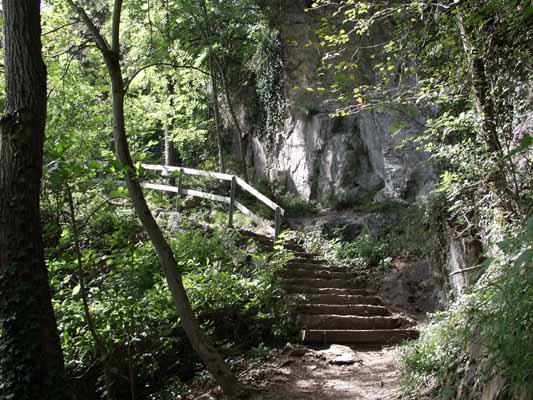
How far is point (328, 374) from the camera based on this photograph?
5.54 m

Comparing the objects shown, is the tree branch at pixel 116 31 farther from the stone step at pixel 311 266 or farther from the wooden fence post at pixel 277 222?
the stone step at pixel 311 266

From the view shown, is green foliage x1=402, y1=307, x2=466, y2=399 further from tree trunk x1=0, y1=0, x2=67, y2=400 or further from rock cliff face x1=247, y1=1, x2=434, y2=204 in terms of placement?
rock cliff face x1=247, y1=1, x2=434, y2=204

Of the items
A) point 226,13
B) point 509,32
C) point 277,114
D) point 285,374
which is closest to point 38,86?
point 285,374

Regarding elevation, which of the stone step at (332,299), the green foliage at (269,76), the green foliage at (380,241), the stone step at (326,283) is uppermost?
the green foliage at (269,76)

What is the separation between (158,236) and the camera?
459cm

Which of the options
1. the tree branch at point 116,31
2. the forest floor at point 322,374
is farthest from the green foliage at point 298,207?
the tree branch at point 116,31

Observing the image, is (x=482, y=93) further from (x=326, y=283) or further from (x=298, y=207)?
(x=298, y=207)

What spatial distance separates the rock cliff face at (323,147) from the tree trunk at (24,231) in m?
9.84

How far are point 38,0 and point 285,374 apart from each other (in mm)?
4470

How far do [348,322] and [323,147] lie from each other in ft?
28.4

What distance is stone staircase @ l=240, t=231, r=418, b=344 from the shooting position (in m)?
6.99

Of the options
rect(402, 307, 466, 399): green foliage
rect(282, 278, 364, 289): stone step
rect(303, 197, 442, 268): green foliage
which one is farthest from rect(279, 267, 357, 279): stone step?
rect(402, 307, 466, 399): green foliage

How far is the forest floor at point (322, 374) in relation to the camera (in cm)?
478

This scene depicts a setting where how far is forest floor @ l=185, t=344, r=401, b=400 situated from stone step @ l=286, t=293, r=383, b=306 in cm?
103
